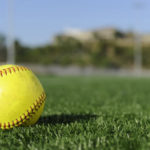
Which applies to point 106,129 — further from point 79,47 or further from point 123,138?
point 79,47

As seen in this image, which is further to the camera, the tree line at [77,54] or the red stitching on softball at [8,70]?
the tree line at [77,54]

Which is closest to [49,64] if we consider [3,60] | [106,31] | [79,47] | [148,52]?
[3,60]

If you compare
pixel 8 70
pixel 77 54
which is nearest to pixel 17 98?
pixel 8 70

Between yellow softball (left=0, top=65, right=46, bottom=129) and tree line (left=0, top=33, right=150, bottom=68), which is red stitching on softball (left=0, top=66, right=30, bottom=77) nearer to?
yellow softball (left=0, top=65, right=46, bottom=129)

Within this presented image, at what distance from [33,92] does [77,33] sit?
85777 millimetres

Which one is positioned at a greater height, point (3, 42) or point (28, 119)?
point (28, 119)

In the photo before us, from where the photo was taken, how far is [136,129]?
3039 millimetres

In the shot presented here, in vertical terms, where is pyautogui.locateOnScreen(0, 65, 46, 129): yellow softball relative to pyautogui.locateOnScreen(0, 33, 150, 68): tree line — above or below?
above

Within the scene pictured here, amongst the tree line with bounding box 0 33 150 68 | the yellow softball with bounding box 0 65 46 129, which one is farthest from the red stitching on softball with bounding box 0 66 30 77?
the tree line with bounding box 0 33 150 68

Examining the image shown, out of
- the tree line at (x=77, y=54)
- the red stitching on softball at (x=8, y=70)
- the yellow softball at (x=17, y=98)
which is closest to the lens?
the yellow softball at (x=17, y=98)

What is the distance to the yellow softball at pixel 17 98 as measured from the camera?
2.91m

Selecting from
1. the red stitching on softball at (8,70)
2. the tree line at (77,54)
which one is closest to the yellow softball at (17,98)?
the red stitching on softball at (8,70)

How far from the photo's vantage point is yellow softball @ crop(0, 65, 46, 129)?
2.91m

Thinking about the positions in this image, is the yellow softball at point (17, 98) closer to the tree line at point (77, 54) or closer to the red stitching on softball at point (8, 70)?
the red stitching on softball at point (8, 70)
